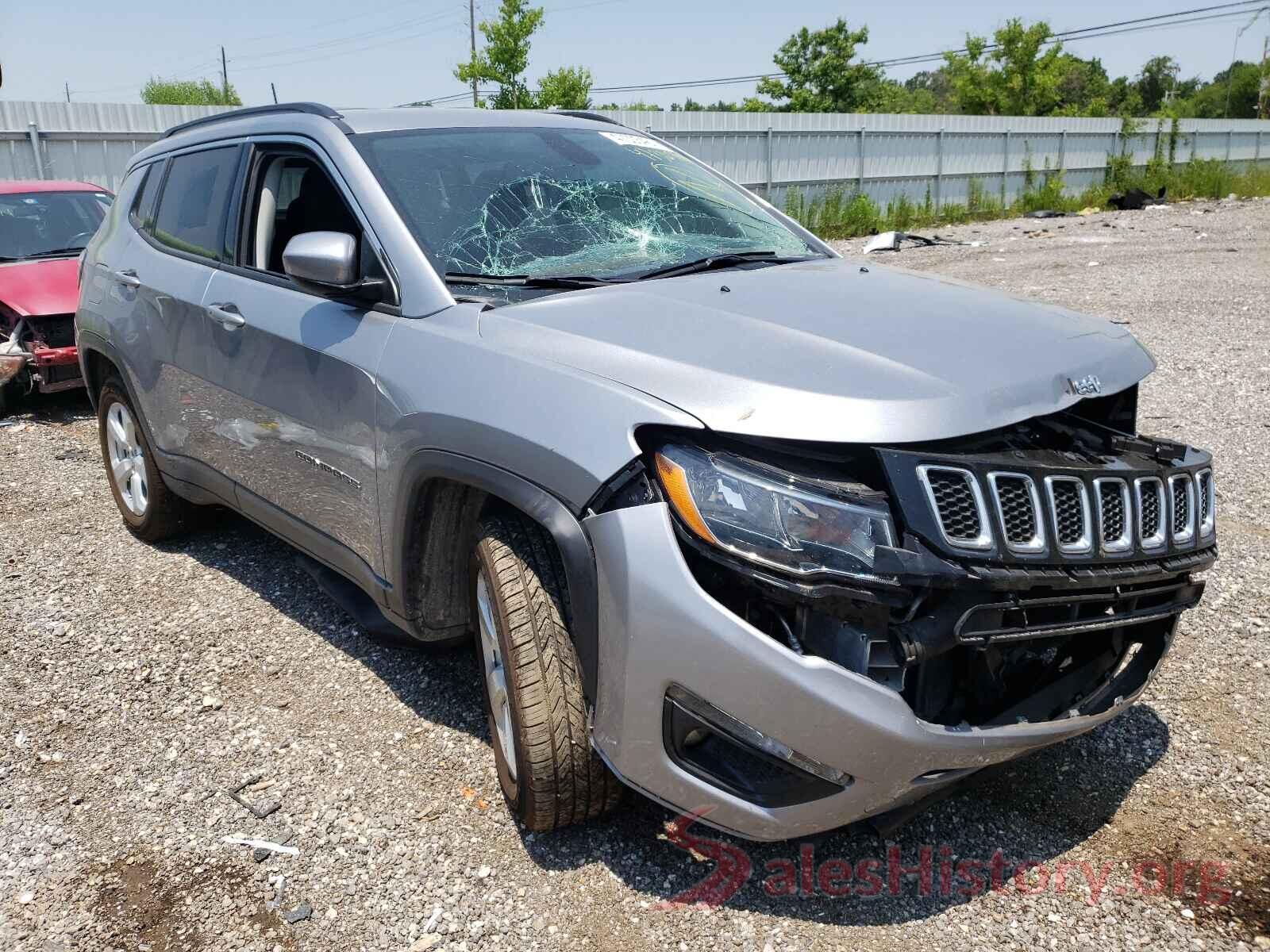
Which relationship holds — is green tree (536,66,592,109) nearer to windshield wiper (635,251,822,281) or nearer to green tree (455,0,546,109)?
green tree (455,0,546,109)

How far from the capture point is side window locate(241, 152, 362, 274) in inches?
142

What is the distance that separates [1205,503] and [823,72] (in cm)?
6060

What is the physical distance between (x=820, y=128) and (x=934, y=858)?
2120 centimetres

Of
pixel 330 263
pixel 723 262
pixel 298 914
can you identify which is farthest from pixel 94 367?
pixel 298 914

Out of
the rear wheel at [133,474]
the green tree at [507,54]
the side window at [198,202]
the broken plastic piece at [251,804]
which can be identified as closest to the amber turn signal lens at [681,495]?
the broken plastic piece at [251,804]

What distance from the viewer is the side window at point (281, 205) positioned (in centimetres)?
362

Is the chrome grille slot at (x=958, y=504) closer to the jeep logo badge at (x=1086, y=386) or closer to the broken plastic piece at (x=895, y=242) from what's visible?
the jeep logo badge at (x=1086, y=386)

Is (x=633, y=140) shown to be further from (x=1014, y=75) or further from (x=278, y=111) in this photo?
(x=1014, y=75)

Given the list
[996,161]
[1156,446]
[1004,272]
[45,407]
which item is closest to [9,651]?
[1156,446]

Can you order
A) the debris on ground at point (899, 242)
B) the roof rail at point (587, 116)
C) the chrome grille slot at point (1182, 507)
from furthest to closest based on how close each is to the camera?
the debris on ground at point (899, 242) < the roof rail at point (587, 116) < the chrome grille slot at point (1182, 507)

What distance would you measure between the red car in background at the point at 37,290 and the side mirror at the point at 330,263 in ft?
16.4

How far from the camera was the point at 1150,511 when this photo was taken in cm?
Result: 248

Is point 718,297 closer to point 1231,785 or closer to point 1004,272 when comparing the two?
point 1231,785

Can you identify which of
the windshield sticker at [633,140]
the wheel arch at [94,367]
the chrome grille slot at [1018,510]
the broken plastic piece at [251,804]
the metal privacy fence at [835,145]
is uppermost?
the metal privacy fence at [835,145]
